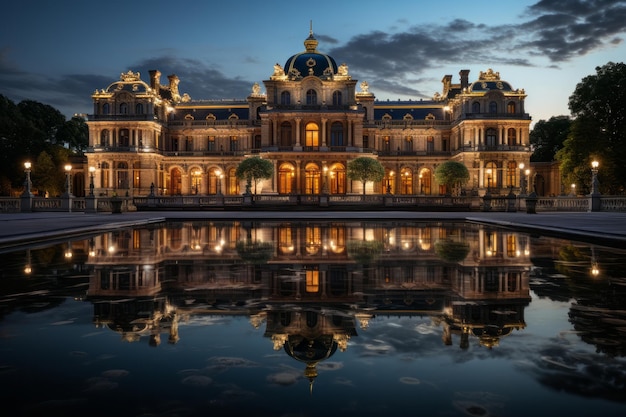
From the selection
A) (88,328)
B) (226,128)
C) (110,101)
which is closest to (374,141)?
(226,128)

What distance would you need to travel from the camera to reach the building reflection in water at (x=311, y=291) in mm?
5453

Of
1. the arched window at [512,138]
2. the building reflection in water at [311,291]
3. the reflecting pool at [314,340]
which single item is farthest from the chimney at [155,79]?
the reflecting pool at [314,340]

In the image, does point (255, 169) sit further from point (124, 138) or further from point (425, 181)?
point (425, 181)

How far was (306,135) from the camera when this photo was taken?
71562 mm

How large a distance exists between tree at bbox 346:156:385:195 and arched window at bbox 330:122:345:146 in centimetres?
838

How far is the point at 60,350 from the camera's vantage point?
4.74 meters

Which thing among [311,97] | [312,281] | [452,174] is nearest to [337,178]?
[311,97]

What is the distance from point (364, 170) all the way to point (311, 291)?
55697 mm

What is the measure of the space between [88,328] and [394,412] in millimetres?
3602

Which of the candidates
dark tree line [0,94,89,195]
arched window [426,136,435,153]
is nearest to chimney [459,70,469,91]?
arched window [426,136,435,153]

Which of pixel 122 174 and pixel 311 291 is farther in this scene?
pixel 122 174

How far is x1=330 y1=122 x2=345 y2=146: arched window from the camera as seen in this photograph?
71562 mm

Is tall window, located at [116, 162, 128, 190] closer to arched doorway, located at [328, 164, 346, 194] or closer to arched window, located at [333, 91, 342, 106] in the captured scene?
arched doorway, located at [328, 164, 346, 194]

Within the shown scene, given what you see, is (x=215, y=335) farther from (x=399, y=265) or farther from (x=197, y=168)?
(x=197, y=168)
